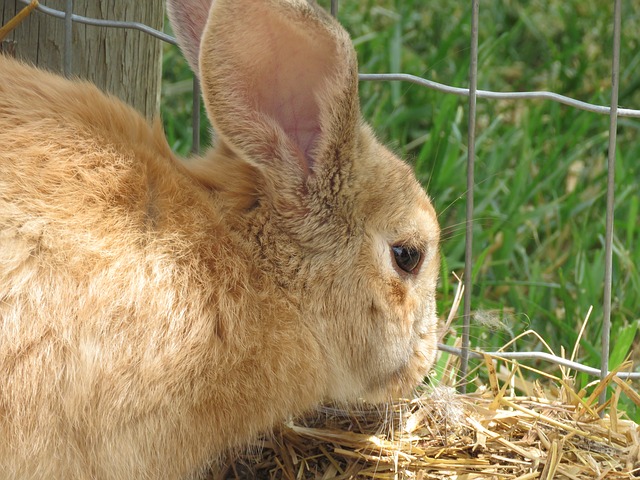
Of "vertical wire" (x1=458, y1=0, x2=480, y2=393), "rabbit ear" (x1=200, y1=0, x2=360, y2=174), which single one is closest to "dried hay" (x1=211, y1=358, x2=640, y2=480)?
"vertical wire" (x1=458, y1=0, x2=480, y2=393)

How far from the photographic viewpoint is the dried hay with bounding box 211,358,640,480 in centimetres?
304

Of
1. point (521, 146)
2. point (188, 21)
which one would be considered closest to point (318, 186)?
point (188, 21)

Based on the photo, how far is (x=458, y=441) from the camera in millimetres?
3154

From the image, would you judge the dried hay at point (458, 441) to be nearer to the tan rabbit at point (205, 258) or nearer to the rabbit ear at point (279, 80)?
the tan rabbit at point (205, 258)

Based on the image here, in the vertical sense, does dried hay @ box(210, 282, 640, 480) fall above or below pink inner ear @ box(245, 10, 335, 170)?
below

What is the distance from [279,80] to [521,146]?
90.4 inches

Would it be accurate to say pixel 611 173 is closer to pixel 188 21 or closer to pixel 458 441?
pixel 458 441

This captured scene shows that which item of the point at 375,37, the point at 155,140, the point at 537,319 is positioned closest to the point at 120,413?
the point at 155,140

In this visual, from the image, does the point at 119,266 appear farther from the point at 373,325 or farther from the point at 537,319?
the point at 537,319

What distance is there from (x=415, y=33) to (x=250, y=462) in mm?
2956

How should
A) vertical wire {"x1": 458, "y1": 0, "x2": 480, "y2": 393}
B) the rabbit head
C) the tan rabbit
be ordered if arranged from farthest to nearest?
vertical wire {"x1": 458, "y1": 0, "x2": 480, "y2": 393}, the rabbit head, the tan rabbit

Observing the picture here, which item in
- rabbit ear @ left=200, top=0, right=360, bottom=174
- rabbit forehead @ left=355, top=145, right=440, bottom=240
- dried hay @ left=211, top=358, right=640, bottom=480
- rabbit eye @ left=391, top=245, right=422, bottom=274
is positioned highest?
rabbit ear @ left=200, top=0, right=360, bottom=174

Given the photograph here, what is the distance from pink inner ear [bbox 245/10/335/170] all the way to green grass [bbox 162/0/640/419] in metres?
0.88

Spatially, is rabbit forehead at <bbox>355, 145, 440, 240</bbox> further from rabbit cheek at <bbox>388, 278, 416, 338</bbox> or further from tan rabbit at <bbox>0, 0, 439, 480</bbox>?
rabbit cheek at <bbox>388, 278, 416, 338</bbox>
